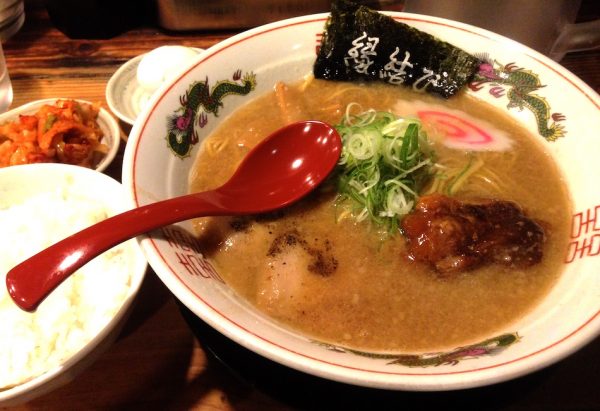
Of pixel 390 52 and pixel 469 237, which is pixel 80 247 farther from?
pixel 390 52

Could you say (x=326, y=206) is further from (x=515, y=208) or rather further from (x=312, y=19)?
(x=312, y=19)

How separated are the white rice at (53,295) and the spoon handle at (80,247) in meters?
0.28

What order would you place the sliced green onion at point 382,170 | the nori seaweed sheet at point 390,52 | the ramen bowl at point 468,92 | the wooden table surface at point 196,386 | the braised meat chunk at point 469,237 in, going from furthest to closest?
the nori seaweed sheet at point 390,52, the sliced green onion at point 382,170, the braised meat chunk at point 469,237, the wooden table surface at point 196,386, the ramen bowl at point 468,92

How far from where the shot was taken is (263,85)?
1979 mm

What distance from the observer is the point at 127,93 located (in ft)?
7.79

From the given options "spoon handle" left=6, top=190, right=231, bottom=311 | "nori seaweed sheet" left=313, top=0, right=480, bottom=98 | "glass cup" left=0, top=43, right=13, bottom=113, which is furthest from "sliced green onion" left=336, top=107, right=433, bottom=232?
"glass cup" left=0, top=43, right=13, bottom=113

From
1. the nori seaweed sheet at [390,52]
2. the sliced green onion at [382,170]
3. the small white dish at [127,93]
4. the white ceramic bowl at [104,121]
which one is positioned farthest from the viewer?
the small white dish at [127,93]

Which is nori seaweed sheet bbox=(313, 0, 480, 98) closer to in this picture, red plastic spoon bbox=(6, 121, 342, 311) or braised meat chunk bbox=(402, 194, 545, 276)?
red plastic spoon bbox=(6, 121, 342, 311)

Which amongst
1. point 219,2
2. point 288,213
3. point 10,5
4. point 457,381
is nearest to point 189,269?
point 288,213

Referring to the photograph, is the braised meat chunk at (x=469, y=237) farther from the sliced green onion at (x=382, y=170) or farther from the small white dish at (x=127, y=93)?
the small white dish at (x=127, y=93)

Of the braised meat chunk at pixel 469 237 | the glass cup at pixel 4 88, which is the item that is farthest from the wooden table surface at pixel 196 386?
the glass cup at pixel 4 88

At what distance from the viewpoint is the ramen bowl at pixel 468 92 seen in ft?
3.38

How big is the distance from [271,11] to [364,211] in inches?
62.8

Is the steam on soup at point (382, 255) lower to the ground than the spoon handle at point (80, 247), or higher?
lower
